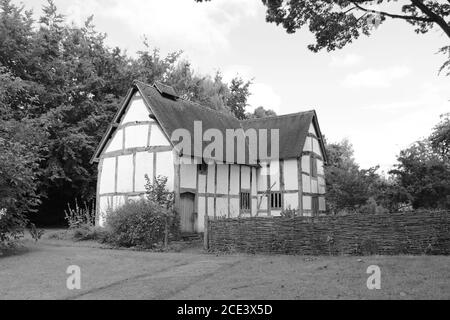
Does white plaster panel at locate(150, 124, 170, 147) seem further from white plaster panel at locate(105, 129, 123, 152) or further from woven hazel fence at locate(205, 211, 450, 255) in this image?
woven hazel fence at locate(205, 211, 450, 255)

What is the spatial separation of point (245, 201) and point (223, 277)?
14.9 metres

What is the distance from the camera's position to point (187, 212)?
68.6 ft

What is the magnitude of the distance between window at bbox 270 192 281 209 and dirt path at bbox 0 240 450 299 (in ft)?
40.9

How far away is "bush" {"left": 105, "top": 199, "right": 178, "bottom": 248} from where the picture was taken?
17547 millimetres

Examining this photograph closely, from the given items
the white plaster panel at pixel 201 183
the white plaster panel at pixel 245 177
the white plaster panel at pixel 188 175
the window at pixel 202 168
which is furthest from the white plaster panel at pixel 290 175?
the white plaster panel at pixel 188 175

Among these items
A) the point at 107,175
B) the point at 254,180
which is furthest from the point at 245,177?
the point at 107,175

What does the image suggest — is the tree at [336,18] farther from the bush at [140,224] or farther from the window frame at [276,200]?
the window frame at [276,200]

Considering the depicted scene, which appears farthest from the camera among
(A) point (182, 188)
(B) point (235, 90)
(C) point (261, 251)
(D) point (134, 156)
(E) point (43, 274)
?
(B) point (235, 90)

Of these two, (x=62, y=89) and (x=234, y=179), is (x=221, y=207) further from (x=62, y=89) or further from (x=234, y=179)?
(x=62, y=89)

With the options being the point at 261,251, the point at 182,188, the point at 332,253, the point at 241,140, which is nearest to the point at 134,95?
the point at 182,188

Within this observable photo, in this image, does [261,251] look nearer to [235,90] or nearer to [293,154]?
[293,154]

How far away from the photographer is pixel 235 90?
171 feet

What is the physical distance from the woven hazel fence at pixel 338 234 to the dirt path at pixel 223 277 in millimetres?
826
